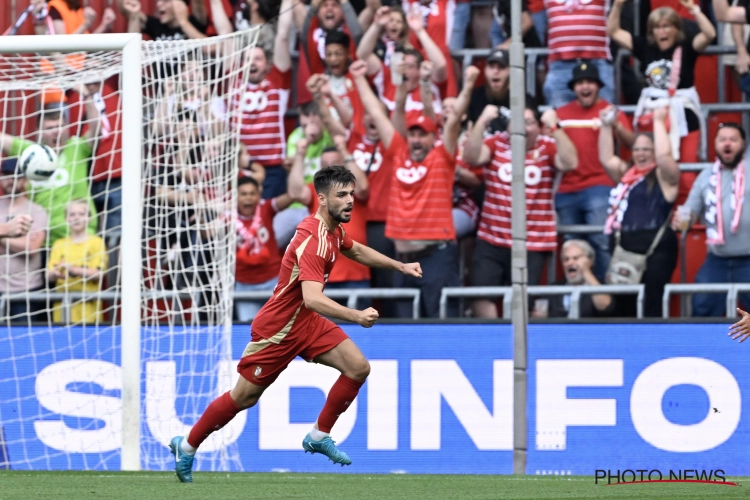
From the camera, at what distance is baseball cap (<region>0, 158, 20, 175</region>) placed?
11039 mm

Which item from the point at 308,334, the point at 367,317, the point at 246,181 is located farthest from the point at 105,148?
the point at 367,317

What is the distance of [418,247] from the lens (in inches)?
430

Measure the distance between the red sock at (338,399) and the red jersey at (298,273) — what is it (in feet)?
1.29

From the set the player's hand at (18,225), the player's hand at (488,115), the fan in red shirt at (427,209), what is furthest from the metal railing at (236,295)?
the player's hand at (488,115)

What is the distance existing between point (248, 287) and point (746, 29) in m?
5.11

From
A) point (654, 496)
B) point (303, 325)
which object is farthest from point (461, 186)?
point (654, 496)

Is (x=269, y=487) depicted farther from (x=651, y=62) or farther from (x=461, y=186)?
(x=651, y=62)

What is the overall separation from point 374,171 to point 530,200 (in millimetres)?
1460

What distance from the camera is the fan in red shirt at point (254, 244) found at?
1138 cm

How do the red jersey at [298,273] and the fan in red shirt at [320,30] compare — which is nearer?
the red jersey at [298,273]

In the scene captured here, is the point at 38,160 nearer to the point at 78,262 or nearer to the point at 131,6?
the point at 78,262

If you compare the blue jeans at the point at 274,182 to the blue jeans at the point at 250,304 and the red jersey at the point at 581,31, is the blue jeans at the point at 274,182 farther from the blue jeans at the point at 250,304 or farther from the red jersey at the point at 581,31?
the red jersey at the point at 581,31

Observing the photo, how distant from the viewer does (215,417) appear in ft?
23.9

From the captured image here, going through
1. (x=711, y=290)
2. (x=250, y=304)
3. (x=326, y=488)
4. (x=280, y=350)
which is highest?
(x=280, y=350)
